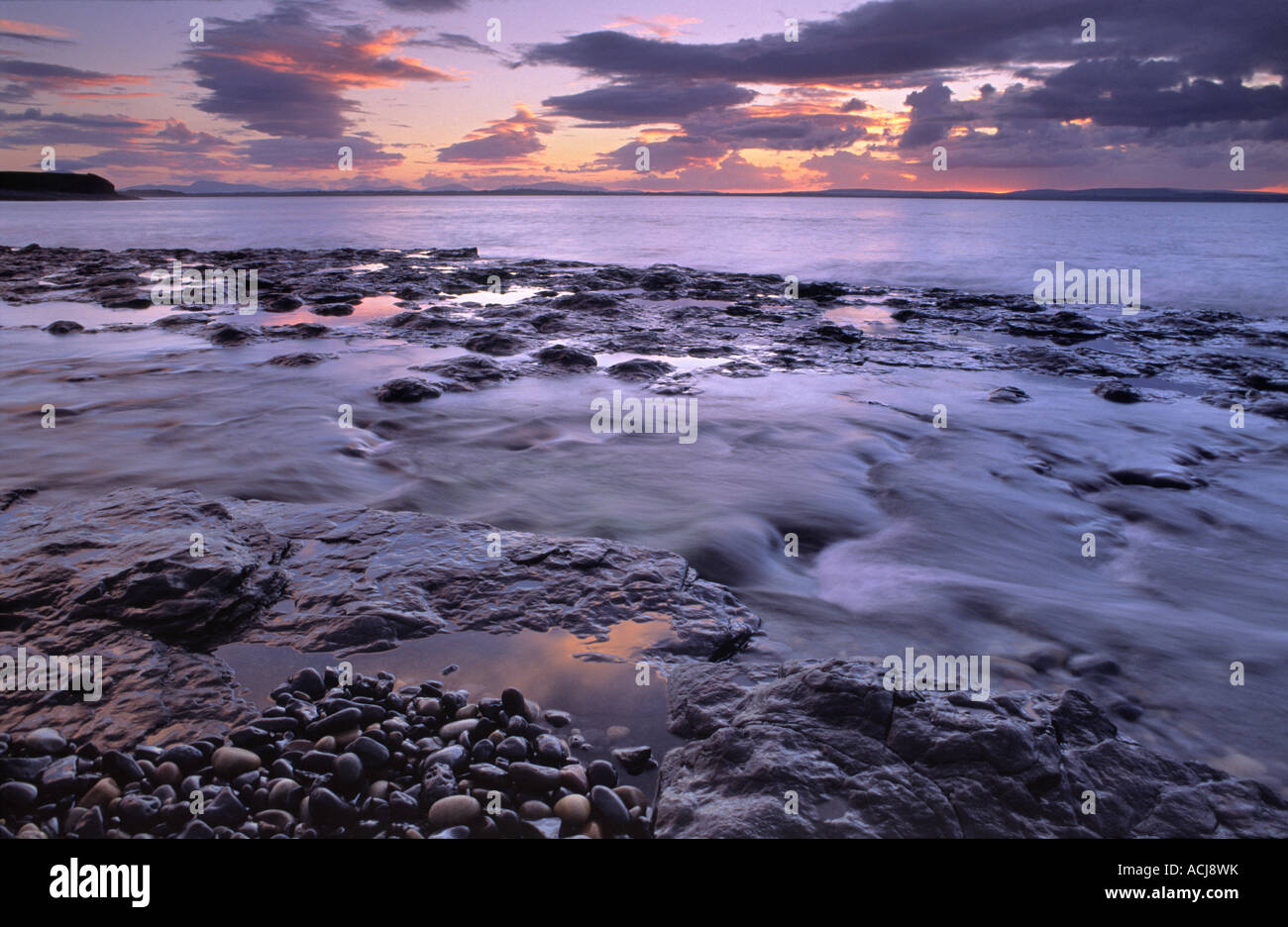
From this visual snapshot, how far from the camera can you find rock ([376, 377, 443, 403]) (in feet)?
26.1

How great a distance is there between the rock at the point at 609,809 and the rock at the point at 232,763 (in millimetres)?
1144

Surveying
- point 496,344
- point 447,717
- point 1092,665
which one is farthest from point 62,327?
point 1092,665

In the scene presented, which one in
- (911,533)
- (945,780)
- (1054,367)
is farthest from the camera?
(1054,367)

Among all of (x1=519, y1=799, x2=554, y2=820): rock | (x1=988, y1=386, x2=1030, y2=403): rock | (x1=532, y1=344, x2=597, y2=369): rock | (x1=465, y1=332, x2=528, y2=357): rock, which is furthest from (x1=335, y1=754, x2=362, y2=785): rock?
Result: (x1=465, y1=332, x2=528, y2=357): rock

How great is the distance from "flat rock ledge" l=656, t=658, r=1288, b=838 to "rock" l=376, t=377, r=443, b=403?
6049 mm

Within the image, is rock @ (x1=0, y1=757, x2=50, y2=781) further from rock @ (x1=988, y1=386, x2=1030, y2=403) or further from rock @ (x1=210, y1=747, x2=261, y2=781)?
rock @ (x1=988, y1=386, x2=1030, y2=403)

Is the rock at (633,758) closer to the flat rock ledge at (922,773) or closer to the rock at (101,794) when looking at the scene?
the flat rock ledge at (922,773)

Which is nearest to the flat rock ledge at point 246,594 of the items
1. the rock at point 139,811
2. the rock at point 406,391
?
the rock at point 139,811

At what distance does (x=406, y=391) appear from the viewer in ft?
26.2
